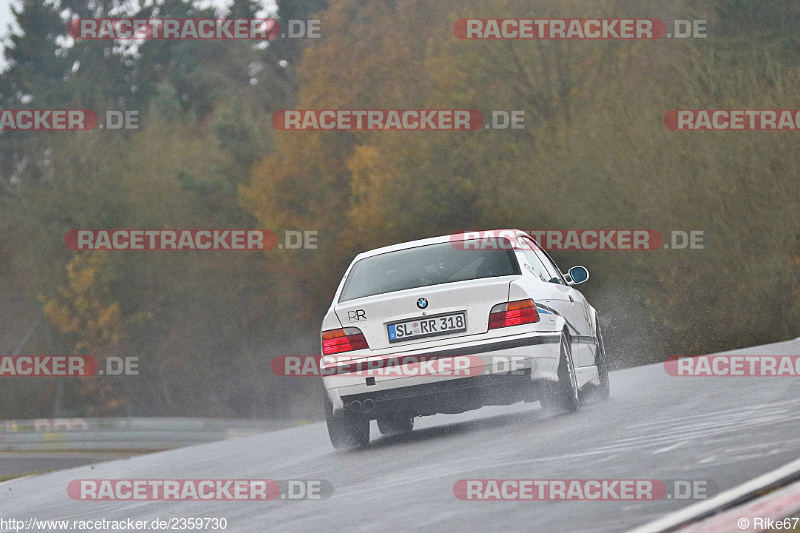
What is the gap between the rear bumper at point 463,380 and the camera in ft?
33.0

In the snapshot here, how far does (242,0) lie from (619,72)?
157ft

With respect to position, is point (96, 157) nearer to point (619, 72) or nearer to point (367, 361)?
point (619, 72)

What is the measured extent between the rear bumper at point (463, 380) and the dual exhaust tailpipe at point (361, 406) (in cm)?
1

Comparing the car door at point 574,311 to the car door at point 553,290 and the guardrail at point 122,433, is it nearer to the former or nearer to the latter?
the car door at point 553,290

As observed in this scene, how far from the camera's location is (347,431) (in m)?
10.8

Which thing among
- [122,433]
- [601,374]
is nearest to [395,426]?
[601,374]

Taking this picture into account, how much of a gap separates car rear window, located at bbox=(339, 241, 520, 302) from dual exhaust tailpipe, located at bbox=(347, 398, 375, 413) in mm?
904

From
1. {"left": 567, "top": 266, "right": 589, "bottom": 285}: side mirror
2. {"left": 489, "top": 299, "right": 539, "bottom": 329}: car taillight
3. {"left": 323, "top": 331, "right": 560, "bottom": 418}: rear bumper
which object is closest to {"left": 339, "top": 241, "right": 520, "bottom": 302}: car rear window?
{"left": 489, "top": 299, "right": 539, "bottom": 329}: car taillight

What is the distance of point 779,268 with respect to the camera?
101ft

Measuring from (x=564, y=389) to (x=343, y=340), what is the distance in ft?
6.33

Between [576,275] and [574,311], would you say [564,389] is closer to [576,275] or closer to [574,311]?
[574,311]

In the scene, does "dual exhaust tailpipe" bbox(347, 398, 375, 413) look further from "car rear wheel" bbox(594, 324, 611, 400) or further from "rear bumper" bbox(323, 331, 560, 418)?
"car rear wheel" bbox(594, 324, 611, 400)

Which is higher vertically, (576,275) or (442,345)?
(576,275)

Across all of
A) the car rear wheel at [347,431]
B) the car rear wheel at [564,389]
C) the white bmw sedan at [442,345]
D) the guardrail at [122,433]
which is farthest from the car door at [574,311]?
the guardrail at [122,433]
